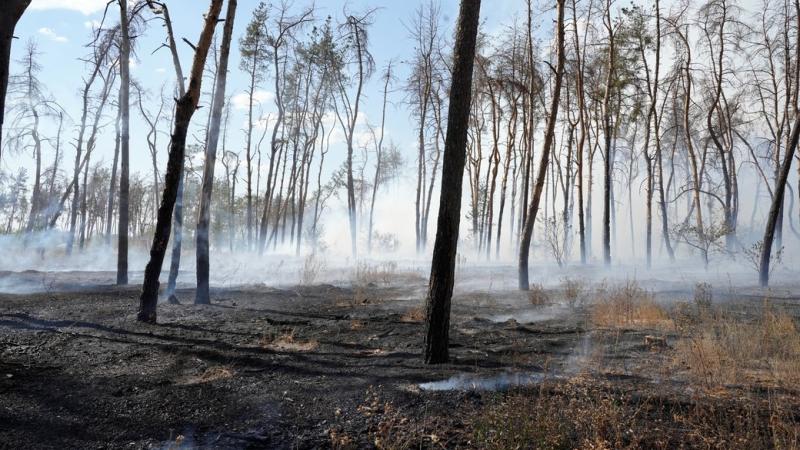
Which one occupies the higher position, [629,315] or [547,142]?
[547,142]

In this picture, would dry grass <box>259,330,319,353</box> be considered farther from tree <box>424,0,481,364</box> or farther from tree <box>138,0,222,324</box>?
tree <box>138,0,222,324</box>

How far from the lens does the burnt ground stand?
12.8ft

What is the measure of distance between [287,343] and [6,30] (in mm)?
4787

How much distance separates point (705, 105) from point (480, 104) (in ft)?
37.7

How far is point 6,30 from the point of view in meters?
5.32

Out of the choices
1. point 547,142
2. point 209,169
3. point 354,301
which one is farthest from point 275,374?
point 547,142

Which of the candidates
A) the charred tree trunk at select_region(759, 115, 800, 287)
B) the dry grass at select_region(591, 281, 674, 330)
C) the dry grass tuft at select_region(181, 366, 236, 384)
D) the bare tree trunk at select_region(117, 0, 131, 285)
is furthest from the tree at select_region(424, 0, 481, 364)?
the charred tree trunk at select_region(759, 115, 800, 287)

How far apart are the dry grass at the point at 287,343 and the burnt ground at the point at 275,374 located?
28 millimetres

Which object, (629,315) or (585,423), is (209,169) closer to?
(629,315)

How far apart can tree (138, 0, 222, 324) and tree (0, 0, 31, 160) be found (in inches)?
112

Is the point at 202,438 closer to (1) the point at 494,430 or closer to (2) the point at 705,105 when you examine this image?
(1) the point at 494,430

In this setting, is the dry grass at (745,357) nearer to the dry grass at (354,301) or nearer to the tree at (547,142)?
the dry grass at (354,301)

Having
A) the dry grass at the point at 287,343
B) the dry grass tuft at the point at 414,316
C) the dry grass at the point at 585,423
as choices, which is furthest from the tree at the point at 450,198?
the dry grass tuft at the point at 414,316

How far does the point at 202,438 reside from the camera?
3.84 metres
